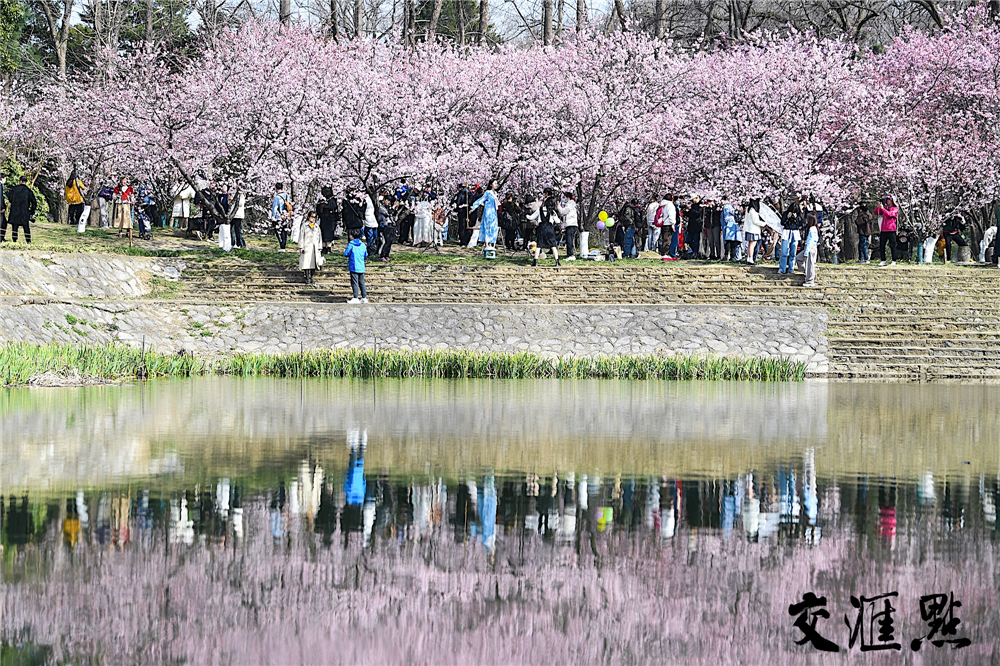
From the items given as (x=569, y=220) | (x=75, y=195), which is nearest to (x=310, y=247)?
(x=569, y=220)

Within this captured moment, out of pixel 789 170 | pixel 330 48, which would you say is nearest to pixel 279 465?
pixel 789 170

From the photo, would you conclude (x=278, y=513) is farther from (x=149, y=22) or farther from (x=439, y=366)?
(x=149, y=22)

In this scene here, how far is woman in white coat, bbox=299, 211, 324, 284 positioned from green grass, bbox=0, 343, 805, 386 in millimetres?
7119

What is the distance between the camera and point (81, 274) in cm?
2922

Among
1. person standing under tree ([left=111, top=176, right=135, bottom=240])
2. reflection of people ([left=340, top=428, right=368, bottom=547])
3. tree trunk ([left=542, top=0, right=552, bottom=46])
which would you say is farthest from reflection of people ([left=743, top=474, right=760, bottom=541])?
tree trunk ([left=542, top=0, right=552, bottom=46])

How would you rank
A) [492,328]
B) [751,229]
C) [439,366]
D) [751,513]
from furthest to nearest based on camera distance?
[751,229]
[492,328]
[439,366]
[751,513]

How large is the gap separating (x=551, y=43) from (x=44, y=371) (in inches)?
1170

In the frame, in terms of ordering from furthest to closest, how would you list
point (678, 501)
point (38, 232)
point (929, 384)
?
1. point (38, 232)
2. point (929, 384)
3. point (678, 501)

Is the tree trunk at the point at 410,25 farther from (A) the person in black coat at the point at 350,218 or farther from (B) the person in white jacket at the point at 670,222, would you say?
(A) the person in black coat at the point at 350,218

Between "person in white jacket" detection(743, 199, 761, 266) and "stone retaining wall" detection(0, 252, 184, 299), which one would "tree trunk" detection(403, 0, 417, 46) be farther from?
"person in white jacket" detection(743, 199, 761, 266)

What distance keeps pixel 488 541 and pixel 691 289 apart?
76.3 feet

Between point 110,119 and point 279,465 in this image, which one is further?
point 110,119

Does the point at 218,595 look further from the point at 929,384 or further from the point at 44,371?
the point at 929,384

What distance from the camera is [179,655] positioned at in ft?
16.4
